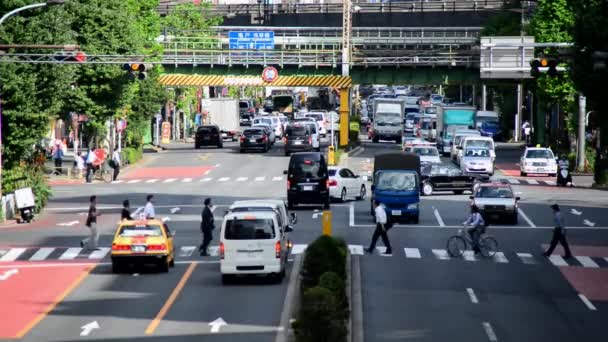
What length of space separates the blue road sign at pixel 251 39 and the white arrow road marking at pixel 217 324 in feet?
276

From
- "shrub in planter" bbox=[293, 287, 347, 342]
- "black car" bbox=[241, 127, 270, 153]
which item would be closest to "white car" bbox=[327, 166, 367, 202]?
"black car" bbox=[241, 127, 270, 153]

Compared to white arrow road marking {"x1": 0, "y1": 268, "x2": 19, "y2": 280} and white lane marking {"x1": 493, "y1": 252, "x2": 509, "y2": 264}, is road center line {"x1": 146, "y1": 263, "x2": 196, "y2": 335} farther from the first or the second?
white lane marking {"x1": 493, "y1": 252, "x2": 509, "y2": 264}

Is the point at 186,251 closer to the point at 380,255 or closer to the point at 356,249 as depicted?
the point at 356,249

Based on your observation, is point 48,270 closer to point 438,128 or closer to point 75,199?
point 75,199

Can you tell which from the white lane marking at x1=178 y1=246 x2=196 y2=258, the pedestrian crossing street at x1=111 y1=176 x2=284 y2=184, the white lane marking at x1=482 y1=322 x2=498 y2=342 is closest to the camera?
the white lane marking at x1=482 y1=322 x2=498 y2=342

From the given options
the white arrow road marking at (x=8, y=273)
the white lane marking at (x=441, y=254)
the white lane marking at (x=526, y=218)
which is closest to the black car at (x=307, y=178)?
the white lane marking at (x=526, y=218)

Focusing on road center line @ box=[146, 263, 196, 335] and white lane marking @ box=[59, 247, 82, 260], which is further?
white lane marking @ box=[59, 247, 82, 260]

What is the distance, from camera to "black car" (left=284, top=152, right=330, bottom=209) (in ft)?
185

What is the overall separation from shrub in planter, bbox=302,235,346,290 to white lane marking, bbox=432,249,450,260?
A: 37.2ft

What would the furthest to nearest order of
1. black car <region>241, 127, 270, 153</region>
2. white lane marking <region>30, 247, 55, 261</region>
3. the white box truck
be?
the white box truck, black car <region>241, 127, 270, 153</region>, white lane marking <region>30, 247, 55, 261</region>

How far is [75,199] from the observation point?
6469 centimetres

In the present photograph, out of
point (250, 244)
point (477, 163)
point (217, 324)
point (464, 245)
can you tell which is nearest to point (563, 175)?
point (477, 163)

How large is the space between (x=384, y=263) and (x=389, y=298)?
7.27 metres

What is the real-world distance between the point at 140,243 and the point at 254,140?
59.5 meters
